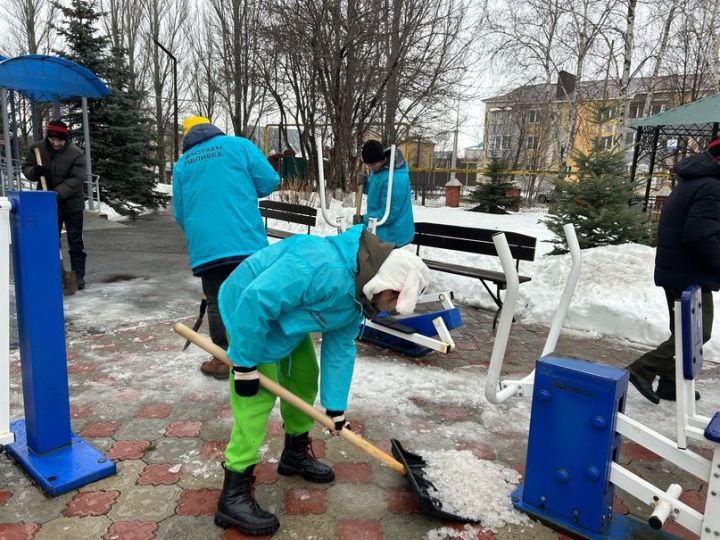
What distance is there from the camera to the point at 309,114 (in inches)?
644

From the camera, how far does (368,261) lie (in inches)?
77.9

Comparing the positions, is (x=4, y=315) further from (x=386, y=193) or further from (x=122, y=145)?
(x=122, y=145)

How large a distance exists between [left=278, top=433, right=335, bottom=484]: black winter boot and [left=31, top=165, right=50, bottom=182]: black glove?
13.9ft

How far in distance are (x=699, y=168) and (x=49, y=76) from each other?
33.6ft

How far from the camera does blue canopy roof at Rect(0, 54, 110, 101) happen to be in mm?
9297

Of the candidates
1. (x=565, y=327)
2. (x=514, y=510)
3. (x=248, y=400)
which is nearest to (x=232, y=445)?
(x=248, y=400)

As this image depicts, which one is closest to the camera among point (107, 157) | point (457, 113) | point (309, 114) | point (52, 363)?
point (52, 363)

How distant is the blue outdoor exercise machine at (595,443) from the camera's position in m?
1.97

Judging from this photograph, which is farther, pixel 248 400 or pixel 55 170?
pixel 55 170

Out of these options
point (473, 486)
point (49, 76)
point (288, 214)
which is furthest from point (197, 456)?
point (49, 76)

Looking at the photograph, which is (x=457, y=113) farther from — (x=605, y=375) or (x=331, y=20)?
(x=605, y=375)

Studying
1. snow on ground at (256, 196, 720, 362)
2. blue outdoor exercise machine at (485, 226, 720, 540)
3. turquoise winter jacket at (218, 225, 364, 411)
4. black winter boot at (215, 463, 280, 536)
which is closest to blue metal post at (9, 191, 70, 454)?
turquoise winter jacket at (218, 225, 364, 411)

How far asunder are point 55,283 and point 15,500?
37.6 inches

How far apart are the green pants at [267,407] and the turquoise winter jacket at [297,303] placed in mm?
182
